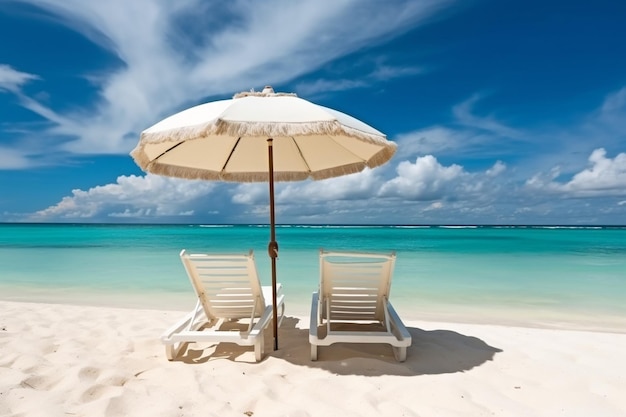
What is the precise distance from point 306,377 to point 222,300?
1.21 metres

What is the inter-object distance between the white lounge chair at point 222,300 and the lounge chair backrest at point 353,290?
62 centimetres

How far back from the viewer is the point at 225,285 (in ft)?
11.8

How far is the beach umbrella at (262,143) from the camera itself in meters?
2.66

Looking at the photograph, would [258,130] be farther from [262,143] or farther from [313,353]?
[313,353]

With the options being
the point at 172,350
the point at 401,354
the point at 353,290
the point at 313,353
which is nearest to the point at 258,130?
the point at 353,290

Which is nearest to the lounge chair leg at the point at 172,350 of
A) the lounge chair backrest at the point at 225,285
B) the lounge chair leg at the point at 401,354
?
the lounge chair backrest at the point at 225,285

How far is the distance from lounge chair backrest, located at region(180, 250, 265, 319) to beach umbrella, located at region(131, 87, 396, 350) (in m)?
0.22

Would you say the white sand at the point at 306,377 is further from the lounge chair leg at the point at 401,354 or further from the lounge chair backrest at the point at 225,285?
the lounge chair backrest at the point at 225,285

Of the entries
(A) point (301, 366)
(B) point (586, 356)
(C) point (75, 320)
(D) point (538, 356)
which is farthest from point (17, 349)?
(B) point (586, 356)

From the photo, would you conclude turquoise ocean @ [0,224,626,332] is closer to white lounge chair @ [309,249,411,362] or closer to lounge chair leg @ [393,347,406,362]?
white lounge chair @ [309,249,411,362]

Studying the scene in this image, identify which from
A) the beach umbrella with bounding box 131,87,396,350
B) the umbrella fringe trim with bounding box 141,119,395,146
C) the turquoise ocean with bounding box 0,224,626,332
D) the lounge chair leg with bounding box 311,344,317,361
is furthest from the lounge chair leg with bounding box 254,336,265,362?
the turquoise ocean with bounding box 0,224,626,332

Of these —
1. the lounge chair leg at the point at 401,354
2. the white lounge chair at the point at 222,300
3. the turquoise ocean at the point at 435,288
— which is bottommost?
the turquoise ocean at the point at 435,288

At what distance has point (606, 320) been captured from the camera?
19.5 ft

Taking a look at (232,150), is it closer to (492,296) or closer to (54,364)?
(54,364)
